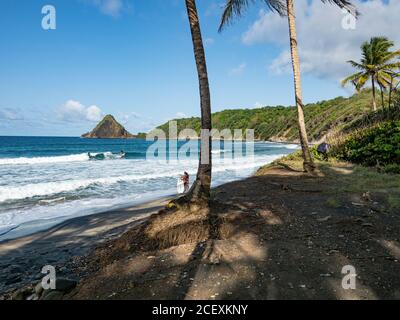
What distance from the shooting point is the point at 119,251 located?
227 inches

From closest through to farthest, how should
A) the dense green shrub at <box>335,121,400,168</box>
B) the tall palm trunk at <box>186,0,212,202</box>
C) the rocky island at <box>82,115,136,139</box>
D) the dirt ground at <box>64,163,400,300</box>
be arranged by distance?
1. the dirt ground at <box>64,163,400,300</box>
2. the tall palm trunk at <box>186,0,212,202</box>
3. the dense green shrub at <box>335,121,400,168</box>
4. the rocky island at <box>82,115,136,139</box>

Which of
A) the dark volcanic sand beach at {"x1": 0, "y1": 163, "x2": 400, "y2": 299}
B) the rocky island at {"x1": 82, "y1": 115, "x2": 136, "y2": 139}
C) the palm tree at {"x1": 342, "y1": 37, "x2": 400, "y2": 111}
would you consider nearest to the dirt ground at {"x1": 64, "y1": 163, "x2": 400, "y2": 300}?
the dark volcanic sand beach at {"x1": 0, "y1": 163, "x2": 400, "y2": 299}

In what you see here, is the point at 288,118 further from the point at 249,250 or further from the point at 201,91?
the point at 249,250

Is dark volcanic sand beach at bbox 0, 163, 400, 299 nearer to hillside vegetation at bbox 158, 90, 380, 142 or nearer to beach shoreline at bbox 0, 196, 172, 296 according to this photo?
beach shoreline at bbox 0, 196, 172, 296

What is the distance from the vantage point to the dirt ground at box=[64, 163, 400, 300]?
3.92m

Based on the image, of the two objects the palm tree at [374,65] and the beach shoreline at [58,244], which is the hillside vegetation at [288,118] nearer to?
the palm tree at [374,65]

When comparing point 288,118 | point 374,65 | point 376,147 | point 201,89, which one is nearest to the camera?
point 201,89

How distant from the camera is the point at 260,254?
492cm

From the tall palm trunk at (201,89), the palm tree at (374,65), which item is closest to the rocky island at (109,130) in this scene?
the palm tree at (374,65)

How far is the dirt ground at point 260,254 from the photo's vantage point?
3.92 m

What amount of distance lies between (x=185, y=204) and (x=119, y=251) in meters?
1.74

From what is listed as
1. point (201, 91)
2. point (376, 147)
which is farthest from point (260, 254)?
point (376, 147)

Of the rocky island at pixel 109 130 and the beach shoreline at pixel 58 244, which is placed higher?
the rocky island at pixel 109 130

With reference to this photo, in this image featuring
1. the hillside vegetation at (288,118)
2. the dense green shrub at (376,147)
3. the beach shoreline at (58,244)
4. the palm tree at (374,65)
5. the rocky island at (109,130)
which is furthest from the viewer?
the rocky island at (109,130)
